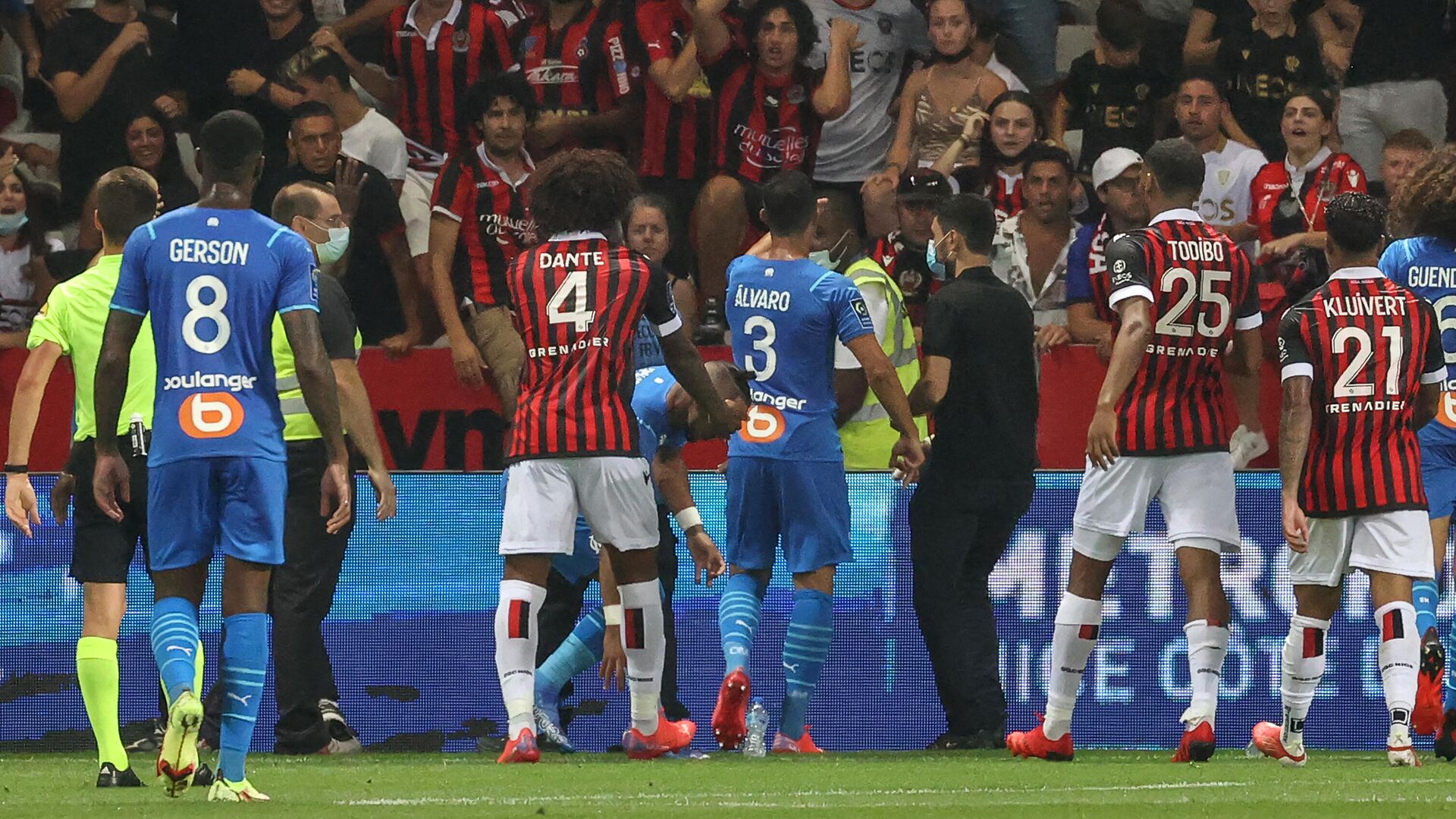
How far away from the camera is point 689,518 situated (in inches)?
312

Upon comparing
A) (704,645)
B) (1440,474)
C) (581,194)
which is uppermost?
(581,194)

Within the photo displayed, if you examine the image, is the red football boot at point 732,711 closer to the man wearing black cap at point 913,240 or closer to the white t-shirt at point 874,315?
the white t-shirt at point 874,315

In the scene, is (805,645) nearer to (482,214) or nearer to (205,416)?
(205,416)

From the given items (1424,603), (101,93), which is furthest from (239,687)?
(101,93)

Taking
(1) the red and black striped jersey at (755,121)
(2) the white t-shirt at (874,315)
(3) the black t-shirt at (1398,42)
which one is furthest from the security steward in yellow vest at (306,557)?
(3) the black t-shirt at (1398,42)

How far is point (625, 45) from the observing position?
456 inches

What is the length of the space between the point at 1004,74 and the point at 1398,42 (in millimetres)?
2231

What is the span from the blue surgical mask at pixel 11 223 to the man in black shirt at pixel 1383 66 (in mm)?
7301

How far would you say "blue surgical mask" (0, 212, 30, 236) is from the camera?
11.3 metres

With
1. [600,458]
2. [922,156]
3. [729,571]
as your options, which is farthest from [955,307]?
[922,156]

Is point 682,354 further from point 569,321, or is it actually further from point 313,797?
point 313,797

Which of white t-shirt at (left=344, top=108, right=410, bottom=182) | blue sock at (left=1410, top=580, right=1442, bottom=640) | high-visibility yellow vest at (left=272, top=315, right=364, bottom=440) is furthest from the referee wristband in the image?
white t-shirt at (left=344, top=108, right=410, bottom=182)

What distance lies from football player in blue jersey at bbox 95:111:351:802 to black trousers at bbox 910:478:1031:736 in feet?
11.2

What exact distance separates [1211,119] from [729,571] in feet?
14.8
